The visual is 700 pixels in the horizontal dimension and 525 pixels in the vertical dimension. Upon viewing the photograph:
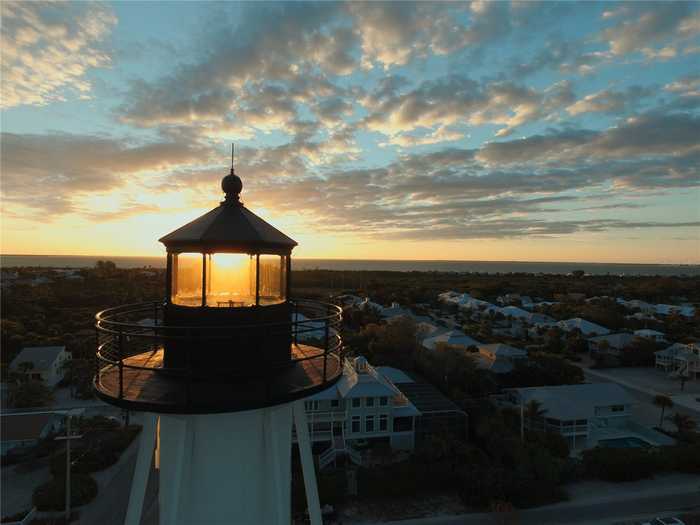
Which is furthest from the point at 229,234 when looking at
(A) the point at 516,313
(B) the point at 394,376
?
(A) the point at 516,313

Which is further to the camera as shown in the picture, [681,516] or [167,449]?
[681,516]

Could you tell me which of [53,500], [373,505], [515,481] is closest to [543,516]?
[515,481]

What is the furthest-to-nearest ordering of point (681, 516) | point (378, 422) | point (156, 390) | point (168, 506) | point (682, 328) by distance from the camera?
point (682, 328) → point (378, 422) → point (681, 516) → point (156, 390) → point (168, 506)

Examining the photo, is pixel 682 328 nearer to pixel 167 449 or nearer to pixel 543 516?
pixel 543 516

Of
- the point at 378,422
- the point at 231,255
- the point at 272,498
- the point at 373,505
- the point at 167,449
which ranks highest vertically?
the point at 231,255

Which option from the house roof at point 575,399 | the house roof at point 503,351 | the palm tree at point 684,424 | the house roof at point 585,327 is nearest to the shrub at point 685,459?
the palm tree at point 684,424

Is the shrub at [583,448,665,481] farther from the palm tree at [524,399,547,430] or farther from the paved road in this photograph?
the palm tree at [524,399,547,430]
